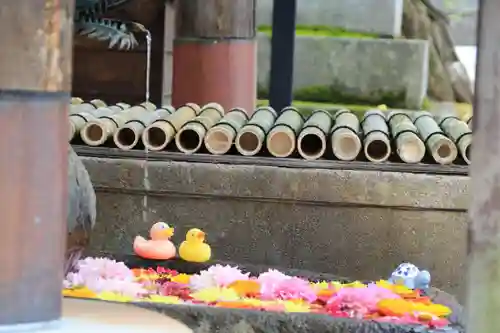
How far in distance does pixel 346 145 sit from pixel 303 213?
320 millimetres

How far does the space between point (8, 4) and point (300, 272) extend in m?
1.97

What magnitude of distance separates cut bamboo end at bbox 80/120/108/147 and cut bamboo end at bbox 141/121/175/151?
17cm

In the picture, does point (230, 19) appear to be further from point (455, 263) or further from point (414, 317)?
point (414, 317)

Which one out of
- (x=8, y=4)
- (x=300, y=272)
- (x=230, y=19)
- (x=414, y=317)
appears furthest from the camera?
(x=230, y=19)

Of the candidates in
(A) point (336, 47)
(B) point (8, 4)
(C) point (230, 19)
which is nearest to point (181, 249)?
(B) point (8, 4)

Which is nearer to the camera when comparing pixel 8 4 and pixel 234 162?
pixel 8 4

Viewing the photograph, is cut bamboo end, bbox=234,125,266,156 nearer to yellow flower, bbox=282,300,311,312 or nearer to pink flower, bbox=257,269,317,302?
pink flower, bbox=257,269,317,302

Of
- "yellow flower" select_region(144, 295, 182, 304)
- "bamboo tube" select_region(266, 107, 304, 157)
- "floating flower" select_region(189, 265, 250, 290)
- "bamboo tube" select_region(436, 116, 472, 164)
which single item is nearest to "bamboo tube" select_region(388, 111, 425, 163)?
"bamboo tube" select_region(436, 116, 472, 164)

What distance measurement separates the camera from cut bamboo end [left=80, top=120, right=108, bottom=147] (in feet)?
13.5

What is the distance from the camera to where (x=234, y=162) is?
156 inches

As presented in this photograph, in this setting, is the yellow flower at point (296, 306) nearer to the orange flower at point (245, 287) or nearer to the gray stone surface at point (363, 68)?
the orange flower at point (245, 287)

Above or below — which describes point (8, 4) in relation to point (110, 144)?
above

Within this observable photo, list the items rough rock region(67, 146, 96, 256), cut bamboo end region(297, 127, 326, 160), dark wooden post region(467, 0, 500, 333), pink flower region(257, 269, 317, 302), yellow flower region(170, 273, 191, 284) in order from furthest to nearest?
cut bamboo end region(297, 127, 326, 160) → yellow flower region(170, 273, 191, 284) → pink flower region(257, 269, 317, 302) → rough rock region(67, 146, 96, 256) → dark wooden post region(467, 0, 500, 333)

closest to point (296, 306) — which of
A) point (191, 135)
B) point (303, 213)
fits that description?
point (303, 213)
